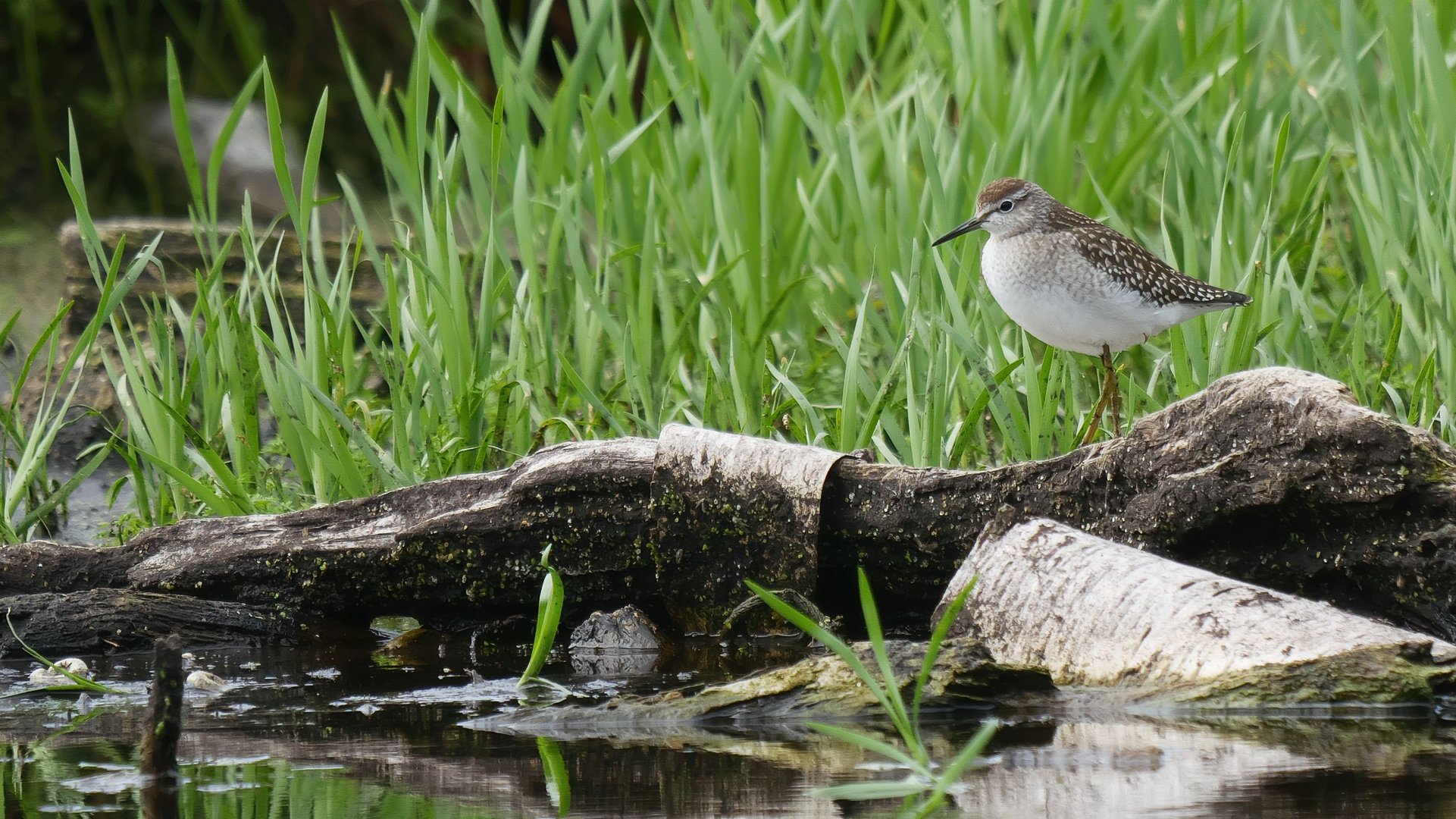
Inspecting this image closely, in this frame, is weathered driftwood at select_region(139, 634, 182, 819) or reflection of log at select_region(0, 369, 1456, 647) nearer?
weathered driftwood at select_region(139, 634, 182, 819)

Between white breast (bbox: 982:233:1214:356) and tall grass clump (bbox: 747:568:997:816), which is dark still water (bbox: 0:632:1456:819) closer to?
tall grass clump (bbox: 747:568:997:816)

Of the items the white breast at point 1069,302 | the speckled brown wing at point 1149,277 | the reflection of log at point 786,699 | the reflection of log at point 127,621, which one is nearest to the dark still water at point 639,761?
the reflection of log at point 786,699

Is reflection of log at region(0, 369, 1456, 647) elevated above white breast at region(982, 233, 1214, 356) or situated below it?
below

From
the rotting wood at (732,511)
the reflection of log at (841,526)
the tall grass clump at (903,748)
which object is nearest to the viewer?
the tall grass clump at (903,748)

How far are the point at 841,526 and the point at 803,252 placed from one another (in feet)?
6.62

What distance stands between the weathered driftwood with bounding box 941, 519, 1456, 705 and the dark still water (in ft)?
0.25

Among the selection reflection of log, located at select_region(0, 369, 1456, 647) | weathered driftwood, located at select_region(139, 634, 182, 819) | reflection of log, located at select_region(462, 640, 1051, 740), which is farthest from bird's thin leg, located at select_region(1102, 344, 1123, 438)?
weathered driftwood, located at select_region(139, 634, 182, 819)

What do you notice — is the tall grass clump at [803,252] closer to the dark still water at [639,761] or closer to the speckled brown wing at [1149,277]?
the speckled brown wing at [1149,277]

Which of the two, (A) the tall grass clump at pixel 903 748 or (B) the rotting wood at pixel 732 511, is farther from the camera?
(B) the rotting wood at pixel 732 511

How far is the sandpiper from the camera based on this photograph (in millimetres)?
4137

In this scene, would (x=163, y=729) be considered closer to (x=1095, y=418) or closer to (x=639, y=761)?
(x=639, y=761)

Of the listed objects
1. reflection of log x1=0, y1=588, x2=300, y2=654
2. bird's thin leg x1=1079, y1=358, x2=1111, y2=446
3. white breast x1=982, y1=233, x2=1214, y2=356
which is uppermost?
white breast x1=982, y1=233, x2=1214, y2=356

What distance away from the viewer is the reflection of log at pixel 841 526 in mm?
3100

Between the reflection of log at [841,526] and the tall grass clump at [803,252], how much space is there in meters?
0.42
